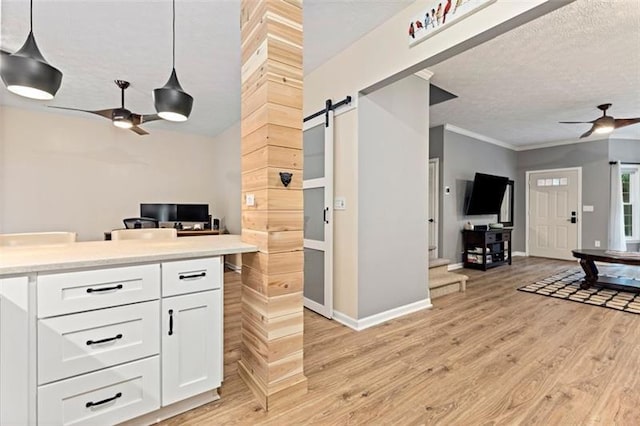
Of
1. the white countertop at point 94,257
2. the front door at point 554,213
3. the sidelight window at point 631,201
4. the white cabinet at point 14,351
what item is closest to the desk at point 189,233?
the white countertop at point 94,257

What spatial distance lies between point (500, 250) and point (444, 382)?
473 cm

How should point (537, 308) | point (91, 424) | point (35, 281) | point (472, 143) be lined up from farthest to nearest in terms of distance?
1. point (472, 143)
2. point (537, 308)
3. point (91, 424)
4. point (35, 281)

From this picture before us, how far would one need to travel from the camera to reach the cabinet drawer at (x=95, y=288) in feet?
4.25

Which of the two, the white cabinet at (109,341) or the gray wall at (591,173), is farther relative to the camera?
the gray wall at (591,173)

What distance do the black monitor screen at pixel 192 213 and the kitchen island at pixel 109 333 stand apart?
152 inches

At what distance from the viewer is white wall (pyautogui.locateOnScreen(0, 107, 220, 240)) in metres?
4.60

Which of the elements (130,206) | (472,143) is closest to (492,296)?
(472,143)

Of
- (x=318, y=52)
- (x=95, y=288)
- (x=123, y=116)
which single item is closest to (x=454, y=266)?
(x=318, y=52)

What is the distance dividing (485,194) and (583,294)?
2.39 metres

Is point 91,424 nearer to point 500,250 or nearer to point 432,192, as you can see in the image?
point 432,192

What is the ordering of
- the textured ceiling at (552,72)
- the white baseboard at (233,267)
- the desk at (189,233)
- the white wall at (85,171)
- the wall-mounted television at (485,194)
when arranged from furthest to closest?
the wall-mounted television at (485,194) → the white baseboard at (233,267) → the desk at (189,233) → the white wall at (85,171) → the textured ceiling at (552,72)

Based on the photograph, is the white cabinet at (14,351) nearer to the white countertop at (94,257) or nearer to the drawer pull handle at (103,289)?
the white countertop at (94,257)

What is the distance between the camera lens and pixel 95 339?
139 centimetres

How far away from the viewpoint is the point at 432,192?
18.4ft
